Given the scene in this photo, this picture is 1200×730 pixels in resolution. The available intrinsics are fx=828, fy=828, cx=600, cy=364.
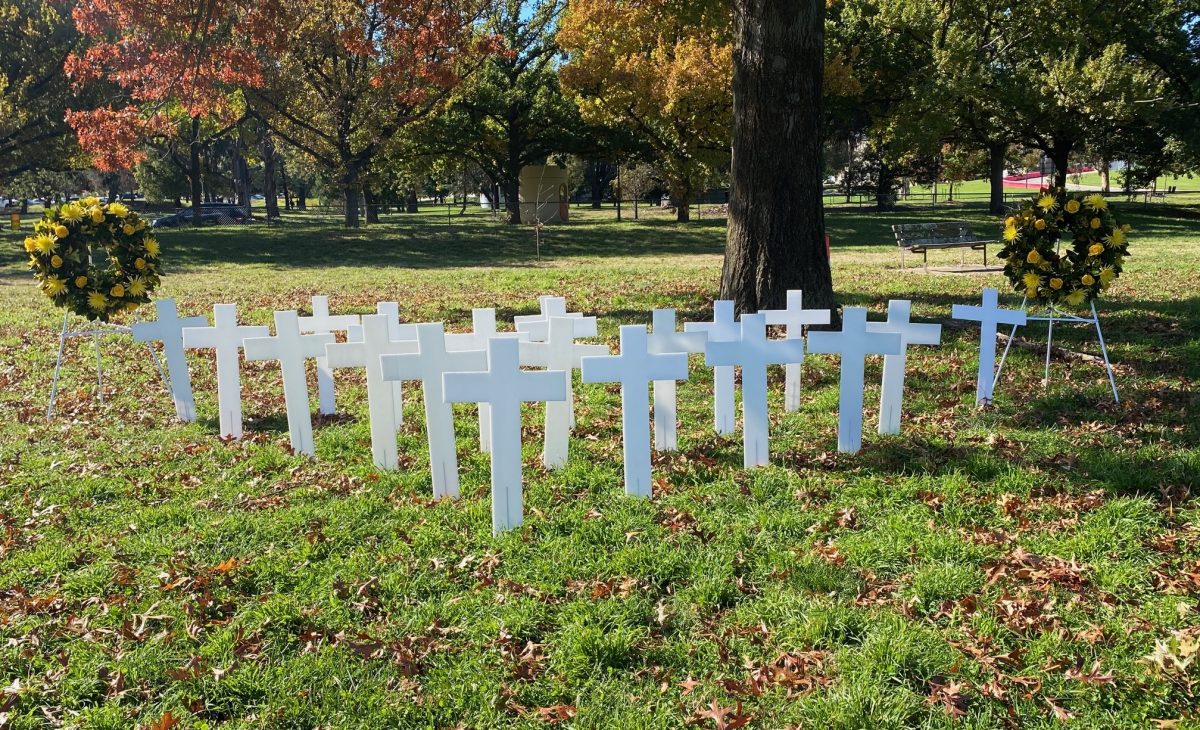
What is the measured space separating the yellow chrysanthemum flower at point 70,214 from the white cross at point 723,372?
4.73m

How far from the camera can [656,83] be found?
2766 cm

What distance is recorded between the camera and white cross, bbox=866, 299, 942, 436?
16.7 ft

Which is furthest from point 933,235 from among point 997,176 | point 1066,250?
point 997,176

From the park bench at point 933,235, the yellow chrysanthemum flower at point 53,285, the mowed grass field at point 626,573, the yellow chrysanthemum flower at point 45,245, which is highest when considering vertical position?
the yellow chrysanthemum flower at point 45,245

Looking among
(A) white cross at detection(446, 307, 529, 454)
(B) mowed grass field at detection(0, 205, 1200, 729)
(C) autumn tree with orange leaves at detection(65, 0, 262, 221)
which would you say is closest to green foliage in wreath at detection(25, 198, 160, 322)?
(B) mowed grass field at detection(0, 205, 1200, 729)

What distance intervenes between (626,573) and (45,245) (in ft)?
17.5

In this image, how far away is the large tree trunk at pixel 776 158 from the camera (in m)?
7.71

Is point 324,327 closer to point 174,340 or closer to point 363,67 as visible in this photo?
point 174,340

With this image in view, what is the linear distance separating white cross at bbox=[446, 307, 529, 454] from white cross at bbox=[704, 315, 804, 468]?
44.9 inches

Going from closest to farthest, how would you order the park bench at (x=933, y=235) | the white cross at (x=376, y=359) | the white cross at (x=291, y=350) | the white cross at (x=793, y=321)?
the white cross at (x=376, y=359) < the white cross at (x=291, y=350) < the white cross at (x=793, y=321) < the park bench at (x=933, y=235)

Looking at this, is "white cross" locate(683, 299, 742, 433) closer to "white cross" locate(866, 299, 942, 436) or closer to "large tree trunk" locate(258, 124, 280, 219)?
"white cross" locate(866, 299, 942, 436)

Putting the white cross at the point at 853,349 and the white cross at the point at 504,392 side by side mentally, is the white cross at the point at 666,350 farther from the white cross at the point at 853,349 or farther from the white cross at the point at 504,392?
Result: the white cross at the point at 504,392

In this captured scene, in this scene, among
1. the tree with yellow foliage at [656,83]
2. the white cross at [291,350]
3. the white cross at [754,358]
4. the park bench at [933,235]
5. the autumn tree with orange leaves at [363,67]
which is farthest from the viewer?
the tree with yellow foliage at [656,83]

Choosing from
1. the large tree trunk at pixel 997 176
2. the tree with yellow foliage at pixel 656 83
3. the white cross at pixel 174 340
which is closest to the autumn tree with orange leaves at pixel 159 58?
the white cross at pixel 174 340
